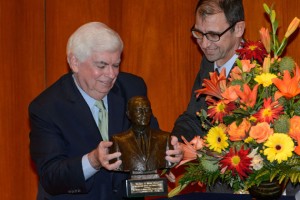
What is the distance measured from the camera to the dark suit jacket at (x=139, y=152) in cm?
284

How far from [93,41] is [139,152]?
52 centimetres

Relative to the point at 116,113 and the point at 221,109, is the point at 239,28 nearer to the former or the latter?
the point at 116,113

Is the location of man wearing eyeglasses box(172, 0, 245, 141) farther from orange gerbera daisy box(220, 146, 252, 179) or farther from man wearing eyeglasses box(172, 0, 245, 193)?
orange gerbera daisy box(220, 146, 252, 179)

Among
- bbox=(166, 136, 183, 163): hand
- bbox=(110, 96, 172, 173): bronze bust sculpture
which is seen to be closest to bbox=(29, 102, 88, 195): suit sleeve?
bbox=(110, 96, 172, 173): bronze bust sculpture

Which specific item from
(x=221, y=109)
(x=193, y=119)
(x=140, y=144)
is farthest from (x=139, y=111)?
(x=193, y=119)

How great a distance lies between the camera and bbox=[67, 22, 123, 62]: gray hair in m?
3.02

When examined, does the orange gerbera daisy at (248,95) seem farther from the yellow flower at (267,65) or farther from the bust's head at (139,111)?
the bust's head at (139,111)

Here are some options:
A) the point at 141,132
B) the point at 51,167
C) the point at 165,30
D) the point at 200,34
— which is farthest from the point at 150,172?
the point at 165,30

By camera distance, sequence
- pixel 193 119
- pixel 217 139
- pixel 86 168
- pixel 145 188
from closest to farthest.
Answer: pixel 217 139, pixel 145 188, pixel 86 168, pixel 193 119

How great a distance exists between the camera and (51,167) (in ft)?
9.82

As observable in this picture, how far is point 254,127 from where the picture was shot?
245cm

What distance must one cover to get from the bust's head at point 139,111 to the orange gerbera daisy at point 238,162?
0.44 m

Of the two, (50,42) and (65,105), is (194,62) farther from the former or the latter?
(65,105)

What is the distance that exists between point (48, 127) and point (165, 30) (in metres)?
1.31
